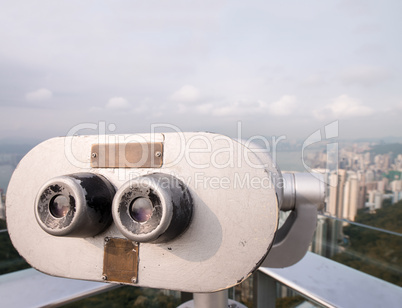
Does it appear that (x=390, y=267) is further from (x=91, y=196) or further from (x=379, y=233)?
(x=91, y=196)

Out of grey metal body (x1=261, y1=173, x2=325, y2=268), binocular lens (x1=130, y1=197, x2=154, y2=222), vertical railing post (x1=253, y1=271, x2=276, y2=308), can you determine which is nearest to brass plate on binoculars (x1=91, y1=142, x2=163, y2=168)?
binocular lens (x1=130, y1=197, x2=154, y2=222)

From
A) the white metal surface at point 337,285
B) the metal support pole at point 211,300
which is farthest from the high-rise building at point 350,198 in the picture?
the metal support pole at point 211,300

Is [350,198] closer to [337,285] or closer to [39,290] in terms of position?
[337,285]

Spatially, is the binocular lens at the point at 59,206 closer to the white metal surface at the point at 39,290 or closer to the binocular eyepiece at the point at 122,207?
the binocular eyepiece at the point at 122,207

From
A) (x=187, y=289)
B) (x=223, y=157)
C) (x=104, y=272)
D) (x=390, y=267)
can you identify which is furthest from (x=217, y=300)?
(x=390, y=267)

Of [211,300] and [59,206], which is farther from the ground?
[59,206]

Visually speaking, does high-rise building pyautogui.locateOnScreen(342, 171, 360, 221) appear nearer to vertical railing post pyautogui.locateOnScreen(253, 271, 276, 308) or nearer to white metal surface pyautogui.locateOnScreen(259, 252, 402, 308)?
white metal surface pyautogui.locateOnScreen(259, 252, 402, 308)

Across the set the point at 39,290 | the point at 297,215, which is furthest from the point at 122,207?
the point at 39,290
